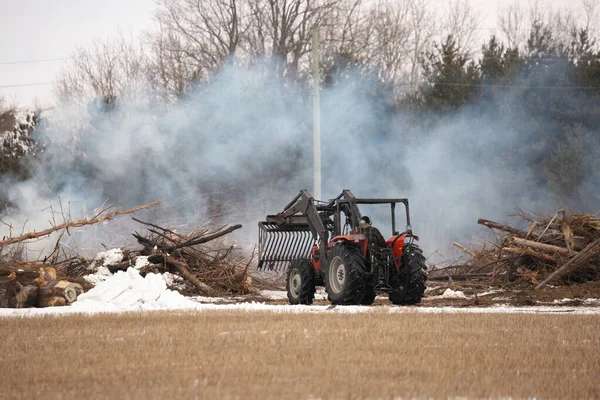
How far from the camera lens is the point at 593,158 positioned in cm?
3066

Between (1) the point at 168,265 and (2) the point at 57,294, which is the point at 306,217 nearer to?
(1) the point at 168,265

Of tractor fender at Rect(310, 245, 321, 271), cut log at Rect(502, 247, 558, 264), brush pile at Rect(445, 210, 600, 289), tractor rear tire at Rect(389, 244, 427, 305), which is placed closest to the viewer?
tractor rear tire at Rect(389, 244, 427, 305)

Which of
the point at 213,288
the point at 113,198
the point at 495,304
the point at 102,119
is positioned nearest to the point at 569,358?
the point at 495,304

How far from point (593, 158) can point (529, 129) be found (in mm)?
2667

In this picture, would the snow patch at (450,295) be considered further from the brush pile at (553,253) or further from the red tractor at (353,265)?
the red tractor at (353,265)

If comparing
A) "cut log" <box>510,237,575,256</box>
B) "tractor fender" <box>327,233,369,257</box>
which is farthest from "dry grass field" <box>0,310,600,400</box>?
"cut log" <box>510,237,575,256</box>

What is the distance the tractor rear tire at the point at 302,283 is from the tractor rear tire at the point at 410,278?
1618 millimetres

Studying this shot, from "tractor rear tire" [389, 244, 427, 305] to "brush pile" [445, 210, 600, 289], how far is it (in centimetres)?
386

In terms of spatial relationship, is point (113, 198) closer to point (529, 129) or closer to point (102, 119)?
point (102, 119)

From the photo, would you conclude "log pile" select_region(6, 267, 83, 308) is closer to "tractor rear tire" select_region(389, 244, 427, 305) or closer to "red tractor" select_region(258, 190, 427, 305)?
"red tractor" select_region(258, 190, 427, 305)

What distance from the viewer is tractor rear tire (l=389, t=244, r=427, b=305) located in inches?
617

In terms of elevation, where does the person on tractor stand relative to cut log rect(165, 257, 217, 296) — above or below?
above

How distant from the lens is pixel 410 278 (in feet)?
51.6

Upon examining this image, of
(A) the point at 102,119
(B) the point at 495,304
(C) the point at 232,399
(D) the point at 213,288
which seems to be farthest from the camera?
(A) the point at 102,119
